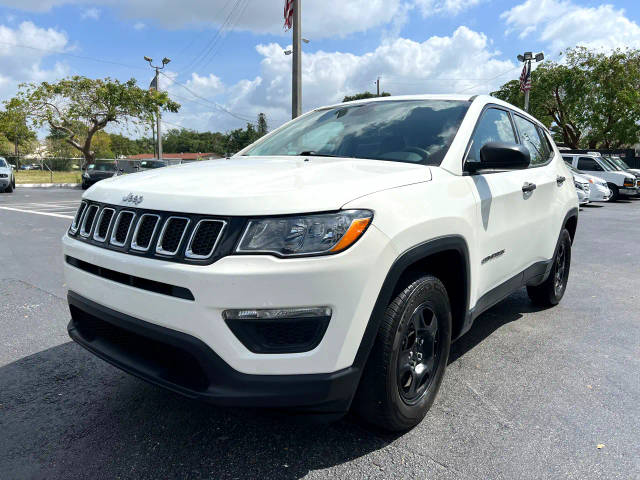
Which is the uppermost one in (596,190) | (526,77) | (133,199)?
(526,77)

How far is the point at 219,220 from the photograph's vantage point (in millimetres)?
1938

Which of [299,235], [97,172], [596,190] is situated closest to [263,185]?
[299,235]

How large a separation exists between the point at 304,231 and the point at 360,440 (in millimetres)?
1137

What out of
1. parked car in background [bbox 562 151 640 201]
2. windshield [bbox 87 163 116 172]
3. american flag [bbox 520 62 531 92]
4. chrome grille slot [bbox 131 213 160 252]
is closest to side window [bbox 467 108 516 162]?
chrome grille slot [bbox 131 213 160 252]

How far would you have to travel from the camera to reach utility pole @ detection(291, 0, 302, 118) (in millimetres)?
14672

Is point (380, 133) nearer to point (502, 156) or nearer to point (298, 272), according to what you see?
point (502, 156)

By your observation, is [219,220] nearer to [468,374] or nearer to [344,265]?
[344,265]

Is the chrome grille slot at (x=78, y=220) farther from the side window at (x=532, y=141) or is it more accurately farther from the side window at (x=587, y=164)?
the side window at (x=587, y=164)

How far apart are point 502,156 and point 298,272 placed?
1482 millimetres

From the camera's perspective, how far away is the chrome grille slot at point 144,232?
2.10 m

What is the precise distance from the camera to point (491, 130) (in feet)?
11.0

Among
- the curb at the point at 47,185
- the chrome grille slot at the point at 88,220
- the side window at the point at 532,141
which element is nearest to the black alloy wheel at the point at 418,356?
the chrome grille slot at the point at 88,220

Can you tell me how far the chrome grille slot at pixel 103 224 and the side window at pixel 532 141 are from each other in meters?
2.99

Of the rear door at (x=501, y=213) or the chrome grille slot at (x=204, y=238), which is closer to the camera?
the chrome grille slot at (x=204, y=238)
